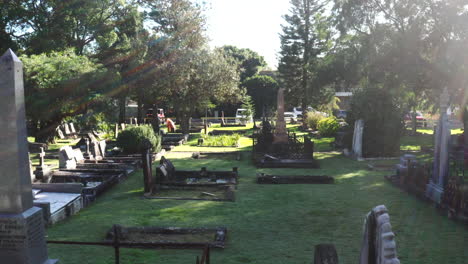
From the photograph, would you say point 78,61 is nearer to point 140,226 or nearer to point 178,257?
point 140,226

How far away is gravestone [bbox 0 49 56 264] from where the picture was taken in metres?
4.34

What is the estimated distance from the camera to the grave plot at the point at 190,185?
10.2m

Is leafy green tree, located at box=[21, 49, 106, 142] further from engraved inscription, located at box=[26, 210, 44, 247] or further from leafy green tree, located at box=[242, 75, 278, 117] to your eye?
leafy green tree, located at box=[242, 75, 278, 117]

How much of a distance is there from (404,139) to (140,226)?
67.0 ft

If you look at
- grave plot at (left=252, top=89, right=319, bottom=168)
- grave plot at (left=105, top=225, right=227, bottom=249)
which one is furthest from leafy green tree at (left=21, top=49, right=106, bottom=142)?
grave plot at (left=105, top=225, right=227, bottom=249)

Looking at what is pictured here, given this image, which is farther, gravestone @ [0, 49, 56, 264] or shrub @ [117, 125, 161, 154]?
shrub @ [117, 125, 161, 154]

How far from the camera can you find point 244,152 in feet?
62.3

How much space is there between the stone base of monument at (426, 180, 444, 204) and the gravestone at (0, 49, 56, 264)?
847 centimetres

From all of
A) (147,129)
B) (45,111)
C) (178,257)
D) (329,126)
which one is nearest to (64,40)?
(45,111)

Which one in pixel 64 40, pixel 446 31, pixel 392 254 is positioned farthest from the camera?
pixel 64 40

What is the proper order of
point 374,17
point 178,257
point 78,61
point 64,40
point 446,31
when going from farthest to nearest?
point 64,40 < point 374,17 < point 78,61 < point 446,31 < point 178,257

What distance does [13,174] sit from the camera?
443 centimetres

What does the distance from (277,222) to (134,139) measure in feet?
34.6

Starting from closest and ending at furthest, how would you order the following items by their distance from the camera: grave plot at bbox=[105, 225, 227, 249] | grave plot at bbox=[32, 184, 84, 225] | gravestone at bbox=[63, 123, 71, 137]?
grave plot at bbox=[105, 225, 227, 249] → grave plot at bbox=[32, 184, 84, 225] → gravestone at bbox=[63, 123, 71, 137]
